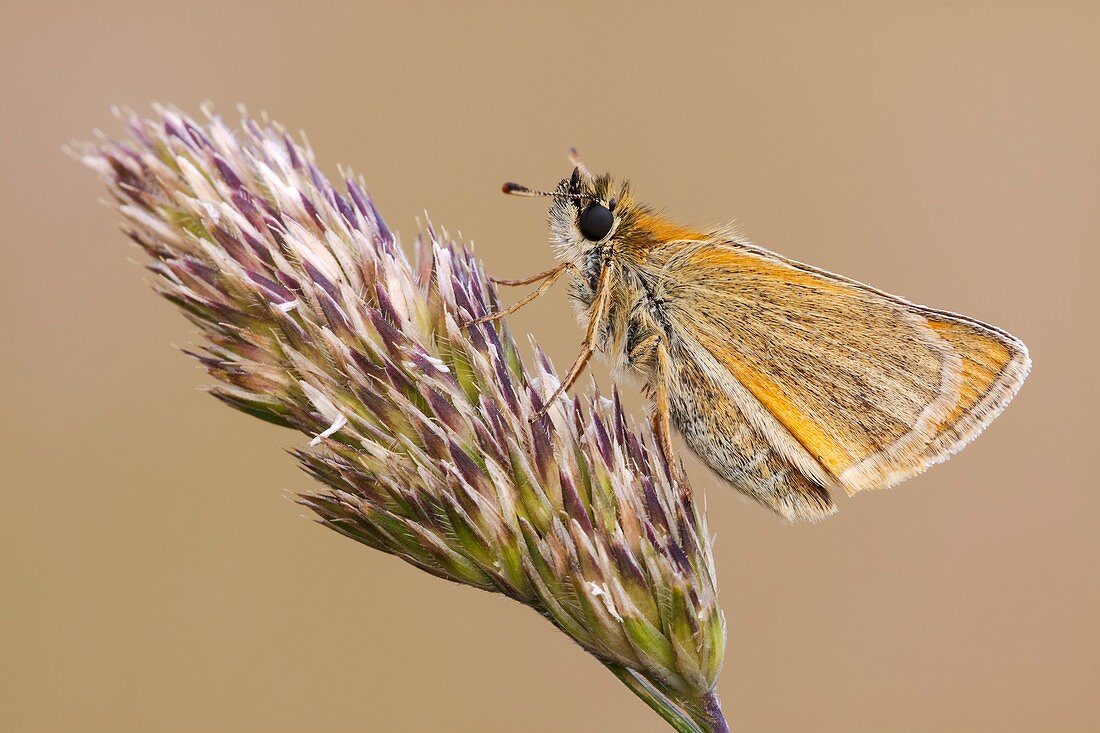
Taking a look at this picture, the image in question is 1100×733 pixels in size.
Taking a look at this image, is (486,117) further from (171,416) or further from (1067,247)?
(1067,247)

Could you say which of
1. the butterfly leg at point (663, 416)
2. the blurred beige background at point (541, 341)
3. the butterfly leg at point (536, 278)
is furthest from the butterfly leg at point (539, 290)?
the blurred beige background at point (541, 341)

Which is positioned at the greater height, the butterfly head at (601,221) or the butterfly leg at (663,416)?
the butterfly head at (601,221)

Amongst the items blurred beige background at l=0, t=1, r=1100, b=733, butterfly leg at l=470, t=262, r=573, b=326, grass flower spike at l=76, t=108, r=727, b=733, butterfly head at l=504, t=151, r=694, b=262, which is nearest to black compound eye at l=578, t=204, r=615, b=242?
butterfly head at l=504, t=151, r=694, b=262

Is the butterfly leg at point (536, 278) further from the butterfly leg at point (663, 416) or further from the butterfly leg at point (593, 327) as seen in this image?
the butterfly leg at point (663, 416)

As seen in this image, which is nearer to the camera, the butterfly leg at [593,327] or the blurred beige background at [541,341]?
the butterfly leg at [593,327]

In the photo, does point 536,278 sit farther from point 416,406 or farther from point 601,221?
point 416,406

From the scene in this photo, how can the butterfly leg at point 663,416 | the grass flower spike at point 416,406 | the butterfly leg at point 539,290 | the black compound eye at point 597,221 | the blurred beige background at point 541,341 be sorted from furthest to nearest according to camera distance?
the blurred beige background at point 541,341 < the black compound eye at point 597,221 < the butterfly leg at point 539,290 < the butterfly leg at point 663,416 < the grass flower spike at point 416,406

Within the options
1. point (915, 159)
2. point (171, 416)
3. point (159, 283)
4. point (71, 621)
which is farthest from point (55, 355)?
point (915, 159)
